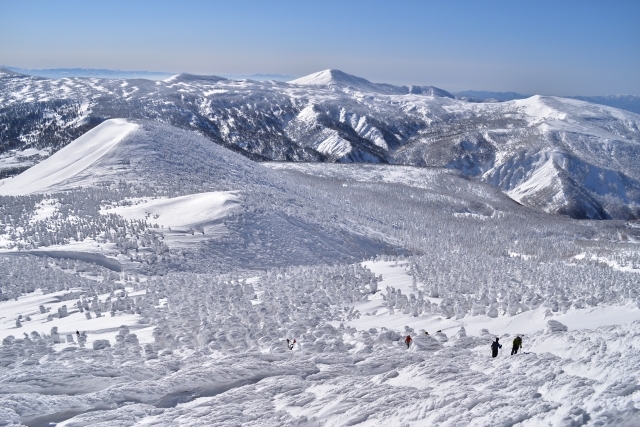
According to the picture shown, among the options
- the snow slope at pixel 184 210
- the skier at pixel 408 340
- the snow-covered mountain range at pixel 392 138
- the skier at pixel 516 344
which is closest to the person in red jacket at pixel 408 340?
the skier at pixel 408 340

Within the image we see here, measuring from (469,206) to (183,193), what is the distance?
2065 inches

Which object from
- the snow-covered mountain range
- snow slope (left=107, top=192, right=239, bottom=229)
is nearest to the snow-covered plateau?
snow slope (left=107, top=192, right=239, bottom=229)

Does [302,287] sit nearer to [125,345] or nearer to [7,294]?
[125,345]

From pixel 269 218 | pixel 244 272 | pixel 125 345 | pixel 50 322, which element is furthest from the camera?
pixel 269 218

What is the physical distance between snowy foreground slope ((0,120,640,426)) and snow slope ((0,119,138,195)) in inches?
512

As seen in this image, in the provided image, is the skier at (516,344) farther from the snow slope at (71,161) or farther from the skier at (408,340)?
the snow slope at (71,161)

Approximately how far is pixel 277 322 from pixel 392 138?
6470 inches

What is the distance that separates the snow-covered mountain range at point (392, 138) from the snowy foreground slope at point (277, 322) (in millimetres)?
83501

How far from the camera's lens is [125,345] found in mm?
17219

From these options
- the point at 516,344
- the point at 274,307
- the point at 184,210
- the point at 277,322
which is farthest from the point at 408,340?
the point at 184,210

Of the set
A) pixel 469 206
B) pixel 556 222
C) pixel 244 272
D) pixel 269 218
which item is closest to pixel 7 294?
pixel 244 272

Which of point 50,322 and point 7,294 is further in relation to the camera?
point 7,294

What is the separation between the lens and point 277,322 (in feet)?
66.9

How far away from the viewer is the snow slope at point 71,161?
2458 inches
